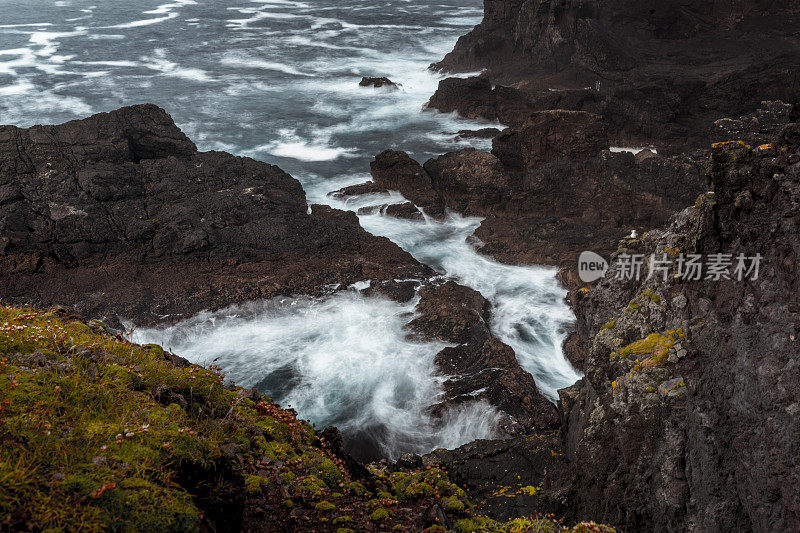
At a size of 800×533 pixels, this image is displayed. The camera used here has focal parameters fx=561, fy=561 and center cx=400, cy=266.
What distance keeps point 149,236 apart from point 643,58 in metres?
37.9

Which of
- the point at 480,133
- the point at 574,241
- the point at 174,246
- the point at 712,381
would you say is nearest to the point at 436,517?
the point at 712,381

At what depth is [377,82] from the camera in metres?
46.5

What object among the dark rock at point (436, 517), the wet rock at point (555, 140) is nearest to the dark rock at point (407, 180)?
the wet rock at point (555, 140)

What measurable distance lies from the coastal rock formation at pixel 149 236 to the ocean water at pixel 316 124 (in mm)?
1253

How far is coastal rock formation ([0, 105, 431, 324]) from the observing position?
58.4 feet

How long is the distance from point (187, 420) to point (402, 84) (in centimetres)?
4618

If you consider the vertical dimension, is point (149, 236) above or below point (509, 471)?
above

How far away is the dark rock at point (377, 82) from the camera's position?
152ft

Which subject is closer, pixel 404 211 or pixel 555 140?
pixel 404 211

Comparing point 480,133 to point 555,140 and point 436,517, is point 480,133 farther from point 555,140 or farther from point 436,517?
point 436,517

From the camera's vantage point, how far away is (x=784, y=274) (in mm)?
6691

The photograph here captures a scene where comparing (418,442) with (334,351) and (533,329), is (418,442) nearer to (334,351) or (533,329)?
(334,351)

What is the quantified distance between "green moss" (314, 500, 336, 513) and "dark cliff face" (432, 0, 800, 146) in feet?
100

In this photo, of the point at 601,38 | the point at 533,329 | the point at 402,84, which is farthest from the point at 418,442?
the point at 402,84
